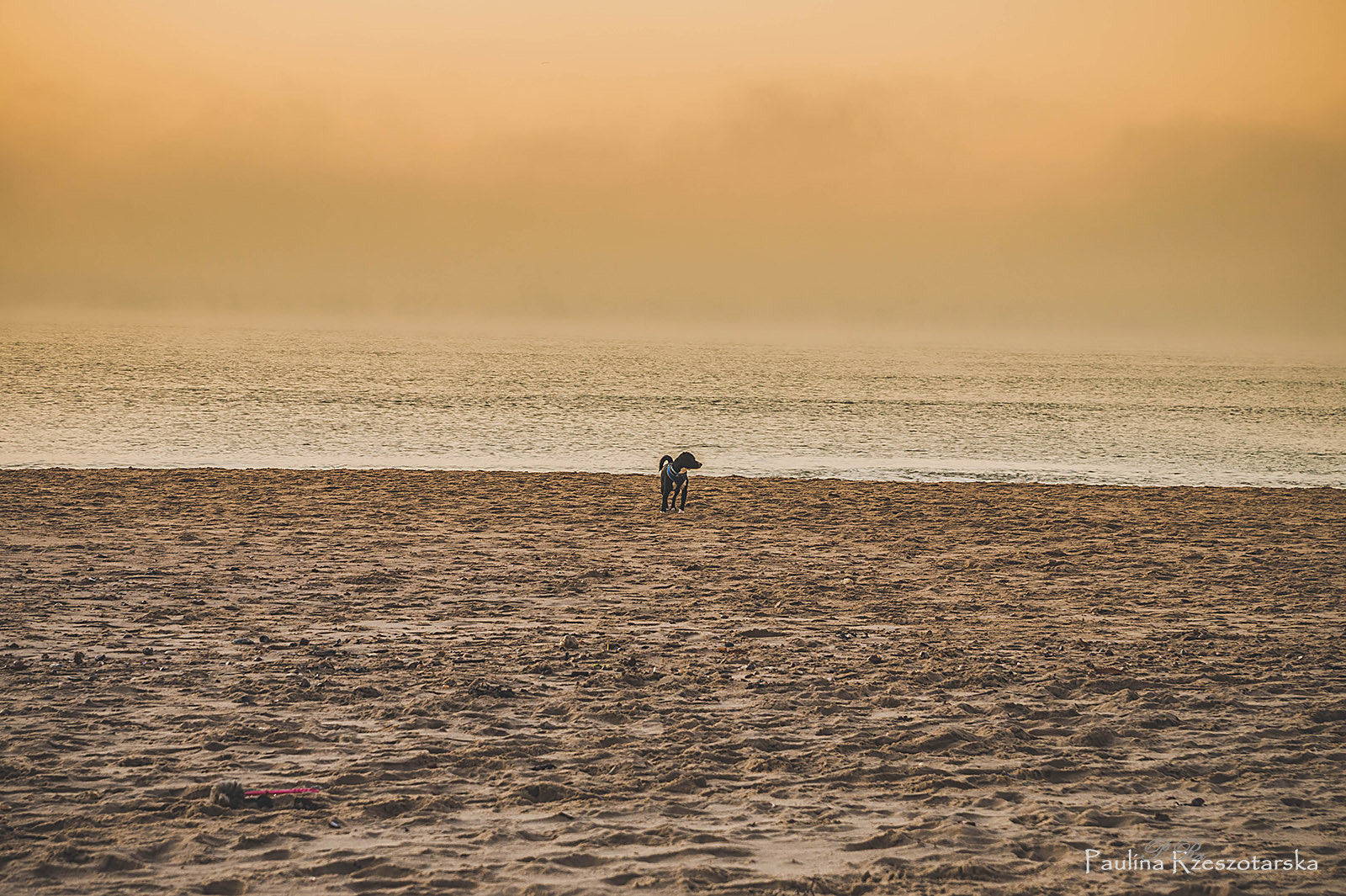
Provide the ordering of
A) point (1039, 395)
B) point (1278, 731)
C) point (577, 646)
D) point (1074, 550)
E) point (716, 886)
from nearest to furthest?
point (716, 886), point (1278, 731), point (577, 646), point (1074, 550), point (1039, 395)

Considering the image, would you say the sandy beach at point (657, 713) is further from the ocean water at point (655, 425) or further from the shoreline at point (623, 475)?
the ocean water at point (655, 425)

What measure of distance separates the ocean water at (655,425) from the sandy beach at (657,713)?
12200 mm

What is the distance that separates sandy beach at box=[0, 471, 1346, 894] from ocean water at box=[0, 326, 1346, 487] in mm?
12200

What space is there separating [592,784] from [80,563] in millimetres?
7642

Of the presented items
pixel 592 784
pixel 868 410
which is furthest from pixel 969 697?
pixel 868 410

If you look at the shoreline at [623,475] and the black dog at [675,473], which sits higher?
the black dog at [675,473]

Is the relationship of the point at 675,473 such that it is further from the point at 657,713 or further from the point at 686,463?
the point at 657,713

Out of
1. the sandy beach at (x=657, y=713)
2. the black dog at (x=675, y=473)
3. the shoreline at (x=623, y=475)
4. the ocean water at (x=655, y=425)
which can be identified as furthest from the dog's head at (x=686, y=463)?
the ocean water at (x=655, y=425)

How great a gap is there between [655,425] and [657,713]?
33.8 meters

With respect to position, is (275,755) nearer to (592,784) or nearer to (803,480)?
(592,784)

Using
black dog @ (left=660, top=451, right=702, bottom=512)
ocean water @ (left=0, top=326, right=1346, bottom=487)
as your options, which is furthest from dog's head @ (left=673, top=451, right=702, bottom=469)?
ocean water @ (left=0, top=326, right=1346, bottom=487)

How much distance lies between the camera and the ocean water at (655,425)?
81.9 ft

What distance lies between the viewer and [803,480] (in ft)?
67.0

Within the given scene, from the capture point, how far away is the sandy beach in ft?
14.8
